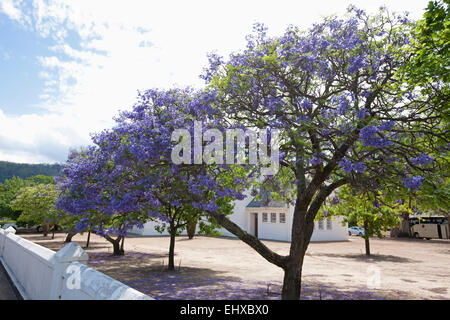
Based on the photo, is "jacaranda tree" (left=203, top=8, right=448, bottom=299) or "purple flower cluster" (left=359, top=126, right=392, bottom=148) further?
"jacaranda tree" (left=203, top=8, right=448, bottom=299)

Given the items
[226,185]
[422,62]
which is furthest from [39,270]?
[422,62]

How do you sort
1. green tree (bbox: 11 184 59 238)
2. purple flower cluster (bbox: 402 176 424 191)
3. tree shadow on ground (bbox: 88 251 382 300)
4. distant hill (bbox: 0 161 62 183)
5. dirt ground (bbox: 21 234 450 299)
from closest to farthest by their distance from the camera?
purple flower cluster (bbox: 402 176 424 191) → tree shadow on ground (bbox: 88 251 382 300) → dirt ground (bbox: 21 234 450 299) → green tree (bbox: 11 184 59 238) → distant hill (bbox: 0 161 62 183)

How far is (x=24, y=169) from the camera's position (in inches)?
6816

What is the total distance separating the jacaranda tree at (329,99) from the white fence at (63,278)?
3.71 metres

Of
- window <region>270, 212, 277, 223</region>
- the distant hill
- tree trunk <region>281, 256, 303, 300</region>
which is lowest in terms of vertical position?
tree trunk <region>281, 256, 303, 300</region>

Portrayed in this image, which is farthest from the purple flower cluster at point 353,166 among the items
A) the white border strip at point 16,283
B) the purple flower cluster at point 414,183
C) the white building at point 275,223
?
the white building at point 275,223

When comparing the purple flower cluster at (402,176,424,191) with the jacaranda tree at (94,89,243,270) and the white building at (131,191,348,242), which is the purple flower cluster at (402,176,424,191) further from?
the white building at (131,191,348,242)

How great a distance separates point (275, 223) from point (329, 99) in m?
24.4

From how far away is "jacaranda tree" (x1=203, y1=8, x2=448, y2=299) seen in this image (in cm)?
710

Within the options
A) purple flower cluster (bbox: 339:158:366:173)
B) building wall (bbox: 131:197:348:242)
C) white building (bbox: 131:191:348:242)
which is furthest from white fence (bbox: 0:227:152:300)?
building wall (bbox: 131:197:348:242)

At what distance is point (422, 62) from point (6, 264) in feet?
50.1

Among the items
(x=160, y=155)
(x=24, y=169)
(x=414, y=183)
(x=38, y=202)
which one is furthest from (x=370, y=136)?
(x=24, y=169)

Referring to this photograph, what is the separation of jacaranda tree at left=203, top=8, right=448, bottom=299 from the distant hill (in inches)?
7218

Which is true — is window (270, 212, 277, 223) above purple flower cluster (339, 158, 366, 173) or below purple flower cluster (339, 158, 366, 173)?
below
